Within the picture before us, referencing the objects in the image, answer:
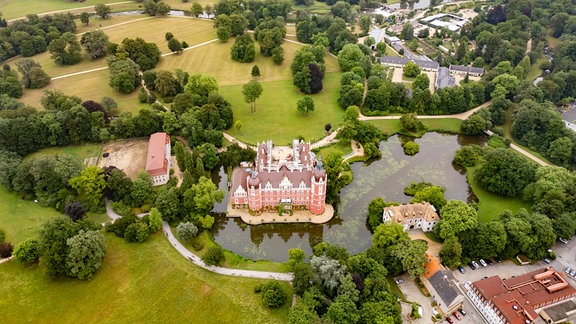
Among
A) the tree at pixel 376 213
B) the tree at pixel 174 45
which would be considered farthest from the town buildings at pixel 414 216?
the tree at pixel 174 45

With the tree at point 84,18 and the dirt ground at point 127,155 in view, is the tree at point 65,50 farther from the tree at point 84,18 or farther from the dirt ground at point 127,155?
the dirt ground at point 127,155

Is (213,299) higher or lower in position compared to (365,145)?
lower

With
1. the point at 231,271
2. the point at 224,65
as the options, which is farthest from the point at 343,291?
the point at 224,65

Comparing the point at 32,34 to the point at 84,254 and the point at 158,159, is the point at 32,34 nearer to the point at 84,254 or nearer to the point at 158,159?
the point at 158,159

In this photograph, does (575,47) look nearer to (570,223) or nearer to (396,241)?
(570,223)

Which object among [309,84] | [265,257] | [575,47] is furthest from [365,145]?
[575,47]

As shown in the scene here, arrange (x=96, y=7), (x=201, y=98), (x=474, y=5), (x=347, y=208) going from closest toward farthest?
1. (x=347, y=208)
2. (x=201, y=98)
3. (x=96, y=7)
4. (x=474, y=5)
